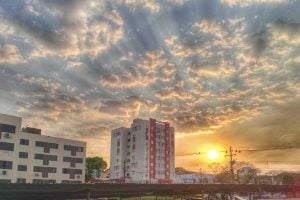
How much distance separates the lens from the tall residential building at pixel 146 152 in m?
126

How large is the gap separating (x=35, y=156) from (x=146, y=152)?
55.3 meters

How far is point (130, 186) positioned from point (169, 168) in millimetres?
91658

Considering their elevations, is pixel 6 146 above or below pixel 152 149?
below

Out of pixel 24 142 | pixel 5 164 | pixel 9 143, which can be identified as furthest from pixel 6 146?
pixel 24 142

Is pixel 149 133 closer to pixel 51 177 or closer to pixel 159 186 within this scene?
pixel 51 177

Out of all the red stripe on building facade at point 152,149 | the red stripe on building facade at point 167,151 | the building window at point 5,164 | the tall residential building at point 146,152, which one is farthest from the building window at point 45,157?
the red stripe on building facade at point 167,151

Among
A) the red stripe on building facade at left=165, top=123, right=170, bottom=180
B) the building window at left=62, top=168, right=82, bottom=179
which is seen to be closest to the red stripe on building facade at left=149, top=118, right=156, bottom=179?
the red stripe on building facade at left=165, top=123, right=170, bottom=180

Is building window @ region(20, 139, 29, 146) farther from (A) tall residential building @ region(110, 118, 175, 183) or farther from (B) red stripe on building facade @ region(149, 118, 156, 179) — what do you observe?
(B) red stripe on building facade @ region(149, 118, 156, 179)

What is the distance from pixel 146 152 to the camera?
12588 centimetres

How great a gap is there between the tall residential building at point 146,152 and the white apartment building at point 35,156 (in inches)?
1609

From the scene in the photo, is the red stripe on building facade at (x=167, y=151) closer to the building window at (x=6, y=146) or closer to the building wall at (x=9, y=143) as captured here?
the building wall at (x=9, y=143)

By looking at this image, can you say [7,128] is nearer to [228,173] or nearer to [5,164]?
[5,164]

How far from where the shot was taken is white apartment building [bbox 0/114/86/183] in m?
68.2

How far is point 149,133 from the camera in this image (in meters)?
127
